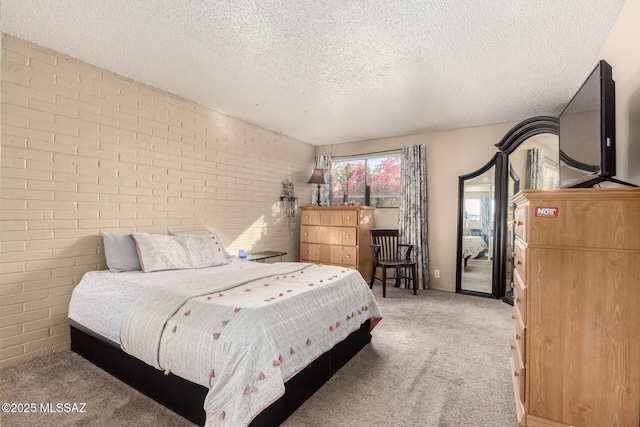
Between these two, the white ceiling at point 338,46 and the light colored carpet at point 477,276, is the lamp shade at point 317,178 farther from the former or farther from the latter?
the light colored carpet at point 477,276

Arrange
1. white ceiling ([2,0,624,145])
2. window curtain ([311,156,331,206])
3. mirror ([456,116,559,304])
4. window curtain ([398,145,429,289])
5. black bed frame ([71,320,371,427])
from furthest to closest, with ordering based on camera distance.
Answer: window curtain ([311,156,331,206])
window curtain ([398,145,429,289])
mirror ([456,116,559,304])
white ceiling ([2,0,624,145])
black bed frame ([71,320,371,427])

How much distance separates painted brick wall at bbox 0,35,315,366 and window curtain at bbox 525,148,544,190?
392 centimetres

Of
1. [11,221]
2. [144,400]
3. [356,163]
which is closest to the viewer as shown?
[144,400]

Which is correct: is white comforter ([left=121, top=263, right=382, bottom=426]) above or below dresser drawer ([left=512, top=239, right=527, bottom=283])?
below

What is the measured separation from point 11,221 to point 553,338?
3769 mm

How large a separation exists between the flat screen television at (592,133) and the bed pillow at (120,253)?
3.49 metres

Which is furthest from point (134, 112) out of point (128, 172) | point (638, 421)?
point (638, 421)

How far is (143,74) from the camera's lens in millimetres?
3279

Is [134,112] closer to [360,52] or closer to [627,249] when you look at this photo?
[360,52]

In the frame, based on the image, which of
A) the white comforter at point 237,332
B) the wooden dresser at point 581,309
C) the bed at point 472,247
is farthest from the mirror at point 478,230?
the wooden dresser at point 581,309

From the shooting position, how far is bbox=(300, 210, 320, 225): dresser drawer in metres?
5.42

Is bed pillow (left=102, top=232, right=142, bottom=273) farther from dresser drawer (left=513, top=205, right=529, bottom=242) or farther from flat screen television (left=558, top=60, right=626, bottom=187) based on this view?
flat screen television (left=558, top=60, right=626, bottom=187)

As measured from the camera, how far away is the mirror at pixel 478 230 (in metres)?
4.69

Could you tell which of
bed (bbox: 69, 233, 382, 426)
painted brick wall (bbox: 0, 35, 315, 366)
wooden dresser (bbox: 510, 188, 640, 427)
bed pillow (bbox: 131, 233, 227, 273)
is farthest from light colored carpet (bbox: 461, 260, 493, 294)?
painted brick wall (bbox: 0, 35, 315, 366)
